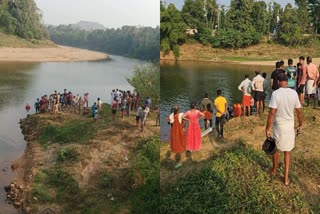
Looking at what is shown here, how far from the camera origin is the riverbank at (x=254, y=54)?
90.3 feet

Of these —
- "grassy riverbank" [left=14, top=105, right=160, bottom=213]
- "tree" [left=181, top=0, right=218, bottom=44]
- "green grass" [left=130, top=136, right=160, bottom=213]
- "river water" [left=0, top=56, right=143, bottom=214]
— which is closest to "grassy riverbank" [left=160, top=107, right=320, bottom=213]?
"green grass" [left=130, top=136, right=160, bottom=213]

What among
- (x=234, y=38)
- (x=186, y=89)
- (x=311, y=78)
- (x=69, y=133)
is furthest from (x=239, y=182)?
(x=234, y=38)

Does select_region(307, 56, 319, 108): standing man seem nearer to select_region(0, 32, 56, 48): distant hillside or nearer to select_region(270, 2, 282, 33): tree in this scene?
select_region(270, 2, 282, 33): tree

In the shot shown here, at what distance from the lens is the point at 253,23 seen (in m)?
31.2

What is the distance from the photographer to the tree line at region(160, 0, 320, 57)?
27.2 metres

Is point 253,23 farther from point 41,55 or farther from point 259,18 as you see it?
point 41,55

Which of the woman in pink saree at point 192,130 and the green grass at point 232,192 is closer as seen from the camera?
the green grass at point 232,192

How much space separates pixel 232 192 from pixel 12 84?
21928mm

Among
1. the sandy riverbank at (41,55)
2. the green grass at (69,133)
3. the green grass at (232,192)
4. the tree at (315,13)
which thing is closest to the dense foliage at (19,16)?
the sandy riverbank at (41,55)

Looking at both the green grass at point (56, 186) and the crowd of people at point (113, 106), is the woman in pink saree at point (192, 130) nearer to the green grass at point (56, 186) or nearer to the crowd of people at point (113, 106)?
the crowd of people at point (113, 106)

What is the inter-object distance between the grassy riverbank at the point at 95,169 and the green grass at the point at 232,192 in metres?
1.20

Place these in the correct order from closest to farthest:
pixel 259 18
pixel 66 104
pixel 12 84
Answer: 1. pixel 66 104
2. pixel 12 84
3. pixel 259 18

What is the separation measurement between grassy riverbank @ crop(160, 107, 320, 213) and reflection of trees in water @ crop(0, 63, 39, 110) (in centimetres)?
1382

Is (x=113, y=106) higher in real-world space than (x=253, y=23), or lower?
lower
